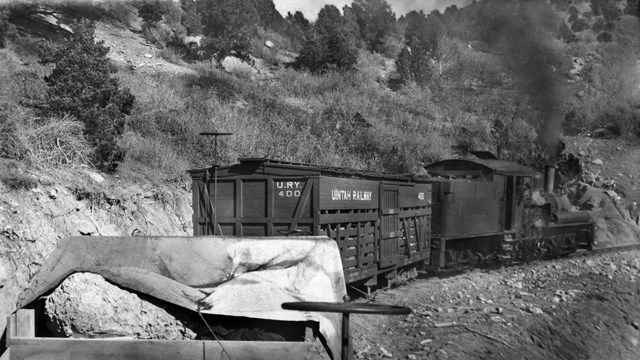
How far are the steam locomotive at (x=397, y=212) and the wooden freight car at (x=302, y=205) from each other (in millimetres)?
17

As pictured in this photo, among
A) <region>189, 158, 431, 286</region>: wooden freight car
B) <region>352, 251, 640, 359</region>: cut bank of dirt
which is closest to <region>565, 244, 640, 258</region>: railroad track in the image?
<region>352, 251, 640, 359</region>: cut bank of dirt

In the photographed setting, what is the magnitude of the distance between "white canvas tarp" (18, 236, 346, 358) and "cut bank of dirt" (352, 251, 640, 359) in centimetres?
282

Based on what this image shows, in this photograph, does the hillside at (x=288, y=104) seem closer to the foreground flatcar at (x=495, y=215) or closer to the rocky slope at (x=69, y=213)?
the rocky slope at (x=69, y=213)

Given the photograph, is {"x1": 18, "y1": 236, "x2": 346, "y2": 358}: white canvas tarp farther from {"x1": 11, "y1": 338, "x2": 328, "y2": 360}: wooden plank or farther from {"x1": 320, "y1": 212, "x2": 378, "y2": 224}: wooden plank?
{"x1": 320, "y1": 212, "x2": 378, "y2": 224}: wooden plank

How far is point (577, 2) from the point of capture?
48.8 metres

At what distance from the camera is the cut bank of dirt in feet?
26.9

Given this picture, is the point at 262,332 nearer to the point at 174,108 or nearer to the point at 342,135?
the point at 174,108

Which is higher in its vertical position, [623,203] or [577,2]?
[577,2]

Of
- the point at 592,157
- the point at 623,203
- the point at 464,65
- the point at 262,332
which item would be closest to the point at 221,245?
the point at 262,332

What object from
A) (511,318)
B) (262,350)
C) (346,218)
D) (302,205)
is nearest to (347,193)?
(346,218)


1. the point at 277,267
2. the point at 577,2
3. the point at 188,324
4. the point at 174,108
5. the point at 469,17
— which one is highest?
the point at 577,2

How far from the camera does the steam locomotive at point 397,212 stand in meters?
9.09

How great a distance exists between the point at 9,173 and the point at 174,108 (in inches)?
341

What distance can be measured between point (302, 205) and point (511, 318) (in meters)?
4.23
